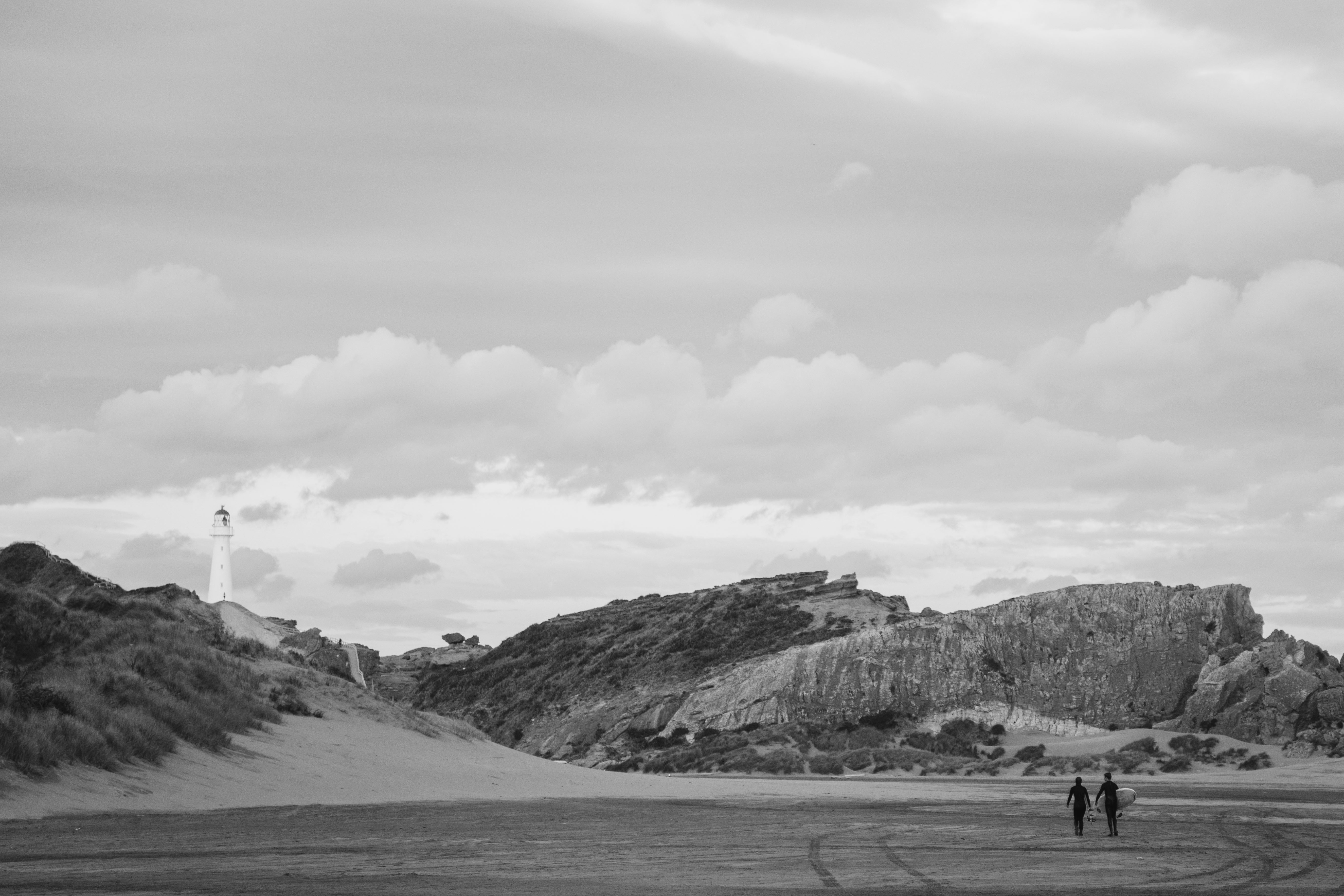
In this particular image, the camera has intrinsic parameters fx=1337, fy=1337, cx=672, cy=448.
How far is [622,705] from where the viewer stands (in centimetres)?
7269

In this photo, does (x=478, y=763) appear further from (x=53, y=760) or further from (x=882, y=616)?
(x=882, y=616)

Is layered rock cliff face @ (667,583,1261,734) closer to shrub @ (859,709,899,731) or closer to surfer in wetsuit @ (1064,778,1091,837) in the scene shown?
shrub @ (859,709,899,731)

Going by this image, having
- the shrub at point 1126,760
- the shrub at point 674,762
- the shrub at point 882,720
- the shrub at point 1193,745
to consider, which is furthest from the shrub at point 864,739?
the shrub at point 1193,745

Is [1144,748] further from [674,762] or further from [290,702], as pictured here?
[290,702]

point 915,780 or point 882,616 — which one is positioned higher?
point 882,616

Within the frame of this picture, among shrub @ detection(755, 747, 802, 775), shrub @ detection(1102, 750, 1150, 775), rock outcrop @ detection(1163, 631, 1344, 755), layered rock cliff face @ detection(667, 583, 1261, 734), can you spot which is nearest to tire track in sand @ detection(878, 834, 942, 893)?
shrub @ detection(1102, 750, 1150, 775)

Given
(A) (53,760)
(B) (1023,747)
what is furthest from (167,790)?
(B) (1023,747)

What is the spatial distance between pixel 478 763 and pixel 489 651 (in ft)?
239

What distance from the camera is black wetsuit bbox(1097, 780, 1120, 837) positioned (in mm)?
20234

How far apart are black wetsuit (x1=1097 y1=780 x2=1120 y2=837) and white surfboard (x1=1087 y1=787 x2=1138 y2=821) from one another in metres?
0.05

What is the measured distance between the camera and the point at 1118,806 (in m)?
21.2

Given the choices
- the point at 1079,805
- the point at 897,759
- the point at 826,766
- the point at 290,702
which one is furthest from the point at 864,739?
the point at 1079,805

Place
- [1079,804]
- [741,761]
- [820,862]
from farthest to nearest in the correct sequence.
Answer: [741,761] < [1079,804] < [820,862]

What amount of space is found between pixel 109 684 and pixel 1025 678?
43.2 metres
